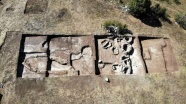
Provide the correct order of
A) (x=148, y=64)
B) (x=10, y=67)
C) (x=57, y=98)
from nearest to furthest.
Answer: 1. (x=57, y=98)
2. (x=10, y=67)
3. (x=148, y=64)

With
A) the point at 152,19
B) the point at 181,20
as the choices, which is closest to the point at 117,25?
the point at 152,19

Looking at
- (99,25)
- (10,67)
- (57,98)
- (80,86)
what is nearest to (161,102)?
(80,86)

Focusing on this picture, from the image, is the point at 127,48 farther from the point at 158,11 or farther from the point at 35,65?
the point at 35,65

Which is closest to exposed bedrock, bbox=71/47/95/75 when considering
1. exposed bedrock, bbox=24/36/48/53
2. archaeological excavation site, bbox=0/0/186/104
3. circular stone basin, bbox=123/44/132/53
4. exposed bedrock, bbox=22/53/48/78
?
archaeological excavation site, bbox=0/0/186/104

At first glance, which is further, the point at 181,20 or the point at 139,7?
the point at 181,20

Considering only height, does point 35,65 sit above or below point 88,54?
above

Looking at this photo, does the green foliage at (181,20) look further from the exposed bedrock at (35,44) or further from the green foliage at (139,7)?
the exposed bedrock at (35,44)

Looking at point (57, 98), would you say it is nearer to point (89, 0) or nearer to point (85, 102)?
point (85, 102)
